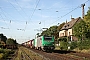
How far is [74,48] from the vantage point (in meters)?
45.1

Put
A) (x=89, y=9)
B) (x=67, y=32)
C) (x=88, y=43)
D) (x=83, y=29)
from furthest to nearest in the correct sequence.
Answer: (x=67, y=32) → (x=83, y=29) → (x=89, y=9) → (x=88, y=43)

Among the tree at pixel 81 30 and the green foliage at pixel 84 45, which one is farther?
the tree at pixel 81 30

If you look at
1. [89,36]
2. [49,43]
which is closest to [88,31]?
[89,36]

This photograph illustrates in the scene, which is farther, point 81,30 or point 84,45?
point 81,30

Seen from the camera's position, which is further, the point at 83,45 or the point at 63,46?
the point at 63,46

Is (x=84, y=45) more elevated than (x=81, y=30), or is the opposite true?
(x=81, y=30)

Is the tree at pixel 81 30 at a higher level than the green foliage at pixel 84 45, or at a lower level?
higher

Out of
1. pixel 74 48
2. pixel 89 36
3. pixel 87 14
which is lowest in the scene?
pixel 74 48

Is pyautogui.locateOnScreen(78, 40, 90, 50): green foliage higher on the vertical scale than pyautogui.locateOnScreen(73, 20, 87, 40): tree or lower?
lower

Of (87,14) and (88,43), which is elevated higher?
(87,14)

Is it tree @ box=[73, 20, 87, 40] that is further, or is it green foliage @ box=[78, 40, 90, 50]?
tree @ box=[73, 20, 87, 40]

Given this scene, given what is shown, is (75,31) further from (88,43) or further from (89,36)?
(88,43)

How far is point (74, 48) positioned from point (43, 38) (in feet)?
42.5

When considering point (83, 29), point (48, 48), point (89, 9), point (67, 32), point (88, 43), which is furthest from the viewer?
point (67, 32)
